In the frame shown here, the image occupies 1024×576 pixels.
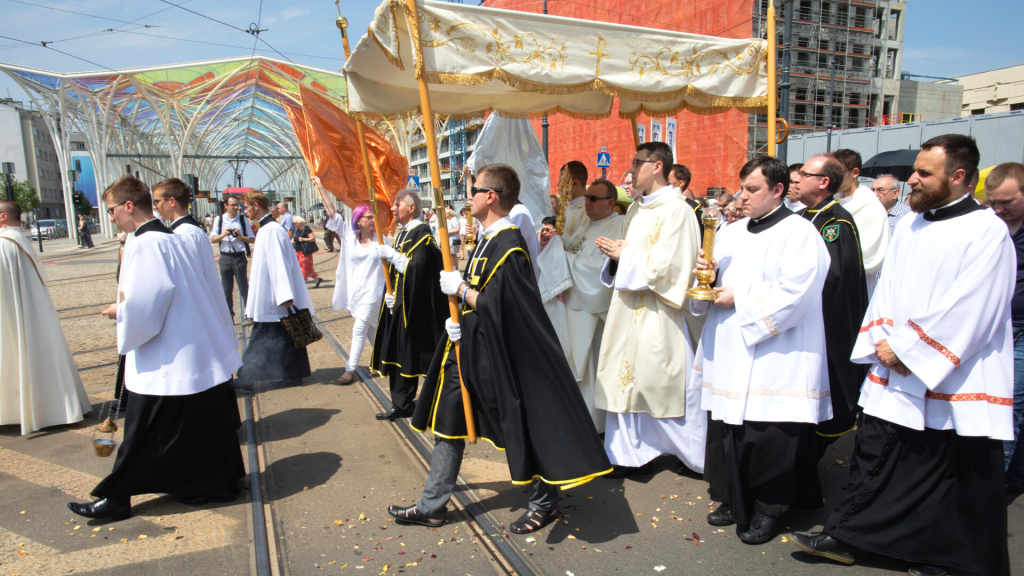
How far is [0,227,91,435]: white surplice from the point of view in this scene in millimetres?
4660

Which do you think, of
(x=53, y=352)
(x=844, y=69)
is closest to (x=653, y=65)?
(x=53, y=352)

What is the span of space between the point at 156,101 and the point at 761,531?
1476 inches

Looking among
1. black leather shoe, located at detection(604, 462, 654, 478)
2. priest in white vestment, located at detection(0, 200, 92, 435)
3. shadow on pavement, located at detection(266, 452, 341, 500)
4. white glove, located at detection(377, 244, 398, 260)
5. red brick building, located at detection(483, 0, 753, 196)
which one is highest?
red brick building, located at detection(483, 0, 753, 196)

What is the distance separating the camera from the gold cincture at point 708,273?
10.4 feet

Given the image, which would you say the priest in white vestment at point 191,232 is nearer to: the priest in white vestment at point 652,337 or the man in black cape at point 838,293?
the priest in white vestment at point 652,337

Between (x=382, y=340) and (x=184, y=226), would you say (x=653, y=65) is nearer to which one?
(x=382, y=340)

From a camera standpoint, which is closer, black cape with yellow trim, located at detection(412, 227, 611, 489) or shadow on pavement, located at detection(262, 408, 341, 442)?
black cape with yellow trim, located at detection(412, 227, 611, 489)

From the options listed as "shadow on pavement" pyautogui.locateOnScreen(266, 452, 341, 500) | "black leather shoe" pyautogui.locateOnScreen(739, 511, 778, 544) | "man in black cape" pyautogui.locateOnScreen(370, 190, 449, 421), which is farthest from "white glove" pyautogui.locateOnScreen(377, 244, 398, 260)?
"black leather shoe" pyautogui.locateOnScreen(739, 511, 778, 544)

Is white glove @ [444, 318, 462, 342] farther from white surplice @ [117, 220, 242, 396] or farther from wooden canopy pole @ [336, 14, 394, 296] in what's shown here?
wooden canopy pole @ [336, 14, 394, 296]

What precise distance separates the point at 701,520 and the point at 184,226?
3959mm

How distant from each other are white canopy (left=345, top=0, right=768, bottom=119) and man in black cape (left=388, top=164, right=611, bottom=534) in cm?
96

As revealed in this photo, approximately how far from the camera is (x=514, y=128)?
6.15m

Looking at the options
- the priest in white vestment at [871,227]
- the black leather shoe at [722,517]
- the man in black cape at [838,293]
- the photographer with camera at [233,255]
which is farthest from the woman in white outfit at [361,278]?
the priest in white vestment at [871,227]

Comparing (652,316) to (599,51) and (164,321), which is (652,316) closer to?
(599,51)
